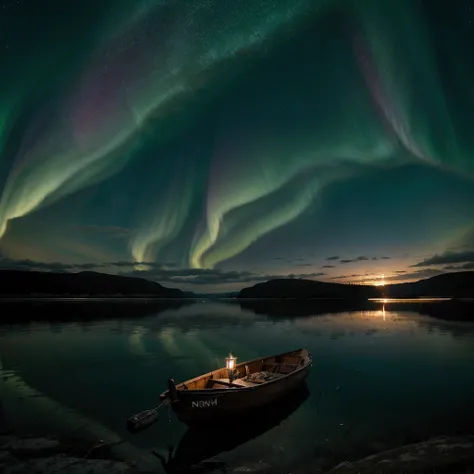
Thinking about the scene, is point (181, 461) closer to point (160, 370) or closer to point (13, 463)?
point (13, 463)

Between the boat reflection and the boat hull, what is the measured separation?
441 millimetres

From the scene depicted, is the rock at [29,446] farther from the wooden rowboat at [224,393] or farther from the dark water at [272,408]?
the wooden rowboat at [224,393]

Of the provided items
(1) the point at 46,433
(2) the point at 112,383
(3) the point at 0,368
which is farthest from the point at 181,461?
(3) the point at 0,368

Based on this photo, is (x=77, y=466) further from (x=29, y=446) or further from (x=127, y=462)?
(x=29, y=446)

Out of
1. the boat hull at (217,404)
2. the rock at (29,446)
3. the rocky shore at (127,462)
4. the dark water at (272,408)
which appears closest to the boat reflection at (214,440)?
the dark water at (272,408)

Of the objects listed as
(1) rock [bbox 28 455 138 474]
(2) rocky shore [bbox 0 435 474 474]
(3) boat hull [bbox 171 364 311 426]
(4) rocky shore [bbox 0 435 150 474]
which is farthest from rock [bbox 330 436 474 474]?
(4) rocky shore [bbox 0 435 150 474]

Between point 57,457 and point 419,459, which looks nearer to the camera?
point 419,459

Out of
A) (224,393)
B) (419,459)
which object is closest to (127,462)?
(224,393)

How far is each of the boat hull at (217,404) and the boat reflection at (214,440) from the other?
1.45 feet

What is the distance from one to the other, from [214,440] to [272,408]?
5.17m

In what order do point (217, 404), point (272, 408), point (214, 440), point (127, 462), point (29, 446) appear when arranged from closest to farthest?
point (127, 462), point (29, 446), point (214, 440), point (217, 404), point (272, 408)

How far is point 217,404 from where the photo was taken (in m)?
15.9

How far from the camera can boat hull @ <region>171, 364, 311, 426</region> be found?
15484 millimetres

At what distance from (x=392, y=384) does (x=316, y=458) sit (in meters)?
15.0
